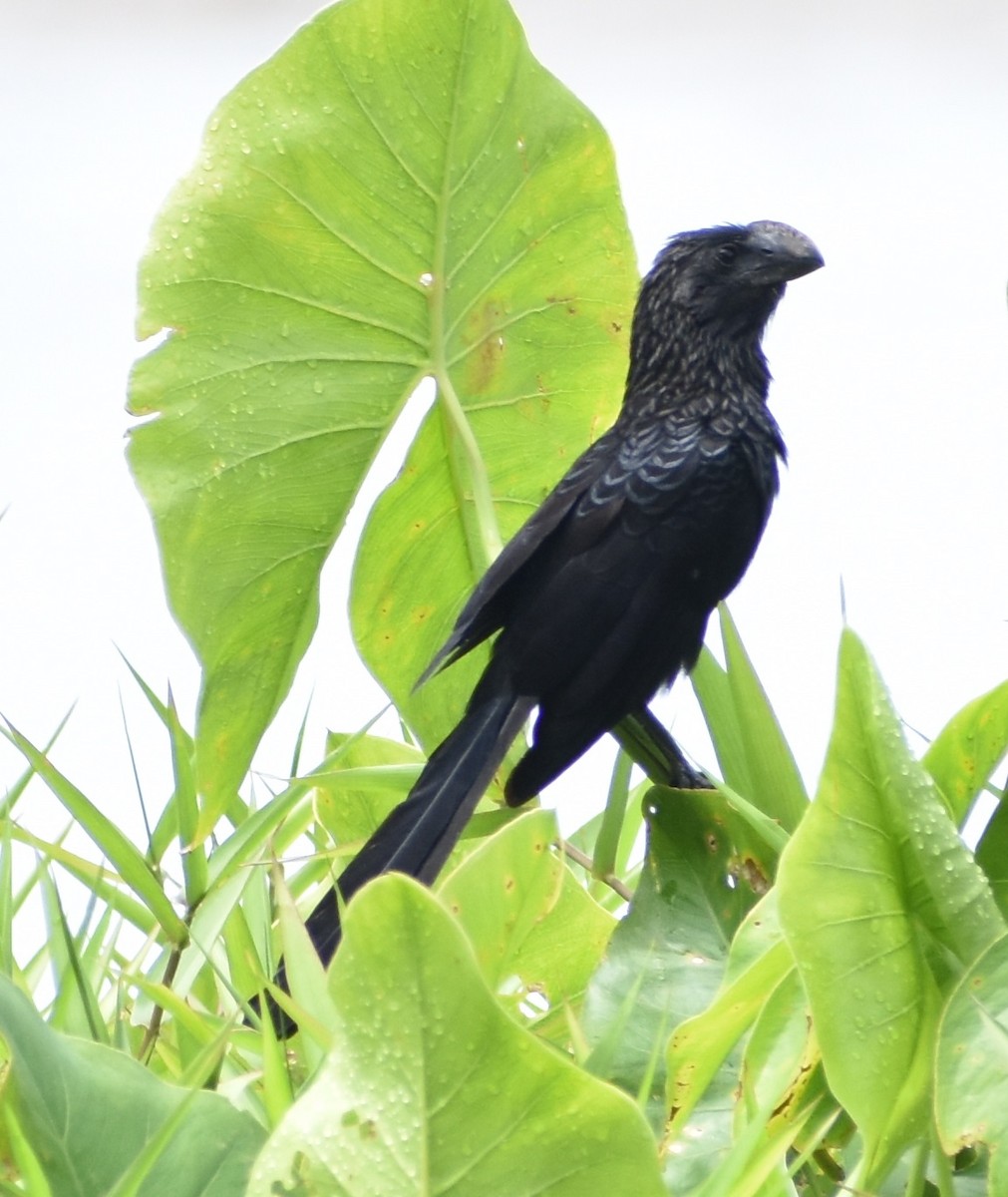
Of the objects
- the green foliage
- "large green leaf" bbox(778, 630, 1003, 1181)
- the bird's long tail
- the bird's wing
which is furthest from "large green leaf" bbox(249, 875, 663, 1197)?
the bird's wing

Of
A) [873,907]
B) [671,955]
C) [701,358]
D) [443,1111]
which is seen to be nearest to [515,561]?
[701,358]

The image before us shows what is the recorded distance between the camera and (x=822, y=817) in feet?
2.05

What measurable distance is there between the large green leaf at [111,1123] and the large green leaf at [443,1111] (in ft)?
0.22

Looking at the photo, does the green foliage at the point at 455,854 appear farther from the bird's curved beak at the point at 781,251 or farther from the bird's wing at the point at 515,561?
the bird's curved beak at the point at 781,251

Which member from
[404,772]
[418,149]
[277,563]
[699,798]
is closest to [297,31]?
[418,149]

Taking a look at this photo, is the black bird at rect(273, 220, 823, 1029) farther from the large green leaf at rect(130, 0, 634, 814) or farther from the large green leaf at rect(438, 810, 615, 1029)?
the large green leaf at rect(438, 810, 615, 1029)

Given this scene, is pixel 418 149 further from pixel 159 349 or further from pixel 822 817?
pixel 822 817

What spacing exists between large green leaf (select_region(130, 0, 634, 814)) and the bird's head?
232 millimetres

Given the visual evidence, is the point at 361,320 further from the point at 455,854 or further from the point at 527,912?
the point at 527,912

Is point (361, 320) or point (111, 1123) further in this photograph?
point (361, 320)

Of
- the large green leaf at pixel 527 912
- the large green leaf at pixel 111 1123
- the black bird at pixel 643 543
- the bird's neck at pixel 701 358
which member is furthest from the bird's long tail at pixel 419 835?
the bird's neck at pixel 701 358

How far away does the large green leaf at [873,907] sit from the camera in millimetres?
610

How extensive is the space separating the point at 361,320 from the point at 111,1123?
0.98 meters

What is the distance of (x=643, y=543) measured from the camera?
1.48 m
